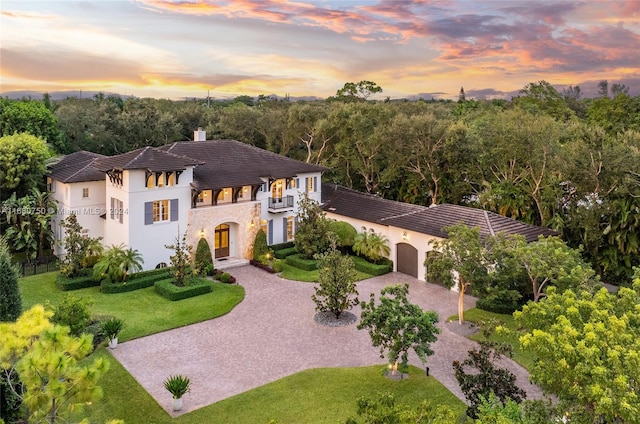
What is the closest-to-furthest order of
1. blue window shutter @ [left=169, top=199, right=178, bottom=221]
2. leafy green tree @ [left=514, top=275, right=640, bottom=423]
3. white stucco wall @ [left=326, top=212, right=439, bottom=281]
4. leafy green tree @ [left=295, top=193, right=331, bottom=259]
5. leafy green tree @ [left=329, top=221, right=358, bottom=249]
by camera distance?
1. leafy green tree @ [left=514, top=275, right=640, bottom=423]
2. white stucco wall @ [left=326, top=212, right=439, bottom=281]
3. blue window shutter @ [left=169, top=199, right=178, bottom=221]
4. leafy green tree @ [left=295, top=193, right=331, bottom=259]
5. leafy green tree @ [left=329, top=221, right=358, bottom=249]

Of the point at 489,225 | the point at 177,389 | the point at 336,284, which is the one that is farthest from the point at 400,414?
the point at 489,225

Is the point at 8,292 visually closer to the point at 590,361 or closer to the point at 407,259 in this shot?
the point at 590,361

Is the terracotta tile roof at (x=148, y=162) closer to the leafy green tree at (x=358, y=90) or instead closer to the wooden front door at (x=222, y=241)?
the wooden front door at (x=222, y=241)

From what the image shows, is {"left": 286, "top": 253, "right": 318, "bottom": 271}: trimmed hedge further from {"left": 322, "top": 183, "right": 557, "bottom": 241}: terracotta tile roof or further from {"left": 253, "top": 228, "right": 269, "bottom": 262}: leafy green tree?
{"left": 322, "top": 183, "right": 557, "bottom": 241}: terracotta tile roof

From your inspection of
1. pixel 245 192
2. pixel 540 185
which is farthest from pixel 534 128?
pixel 245 192

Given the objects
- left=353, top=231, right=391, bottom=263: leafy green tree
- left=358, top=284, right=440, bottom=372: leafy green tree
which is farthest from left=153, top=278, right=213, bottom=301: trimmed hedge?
left=358, top=284, right=440, bottom=372: leafy green tree

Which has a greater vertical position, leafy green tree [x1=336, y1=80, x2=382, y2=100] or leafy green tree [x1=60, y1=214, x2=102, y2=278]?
leafy green tree [x1=336, y1=80, x2=382, y2=100]

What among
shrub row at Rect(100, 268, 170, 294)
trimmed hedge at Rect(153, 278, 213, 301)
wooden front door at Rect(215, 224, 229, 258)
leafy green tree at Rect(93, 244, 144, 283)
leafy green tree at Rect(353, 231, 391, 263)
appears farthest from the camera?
wooden front door at Rect(215, 224, 229, 258)

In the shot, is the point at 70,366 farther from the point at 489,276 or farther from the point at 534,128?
the point at 534,128
